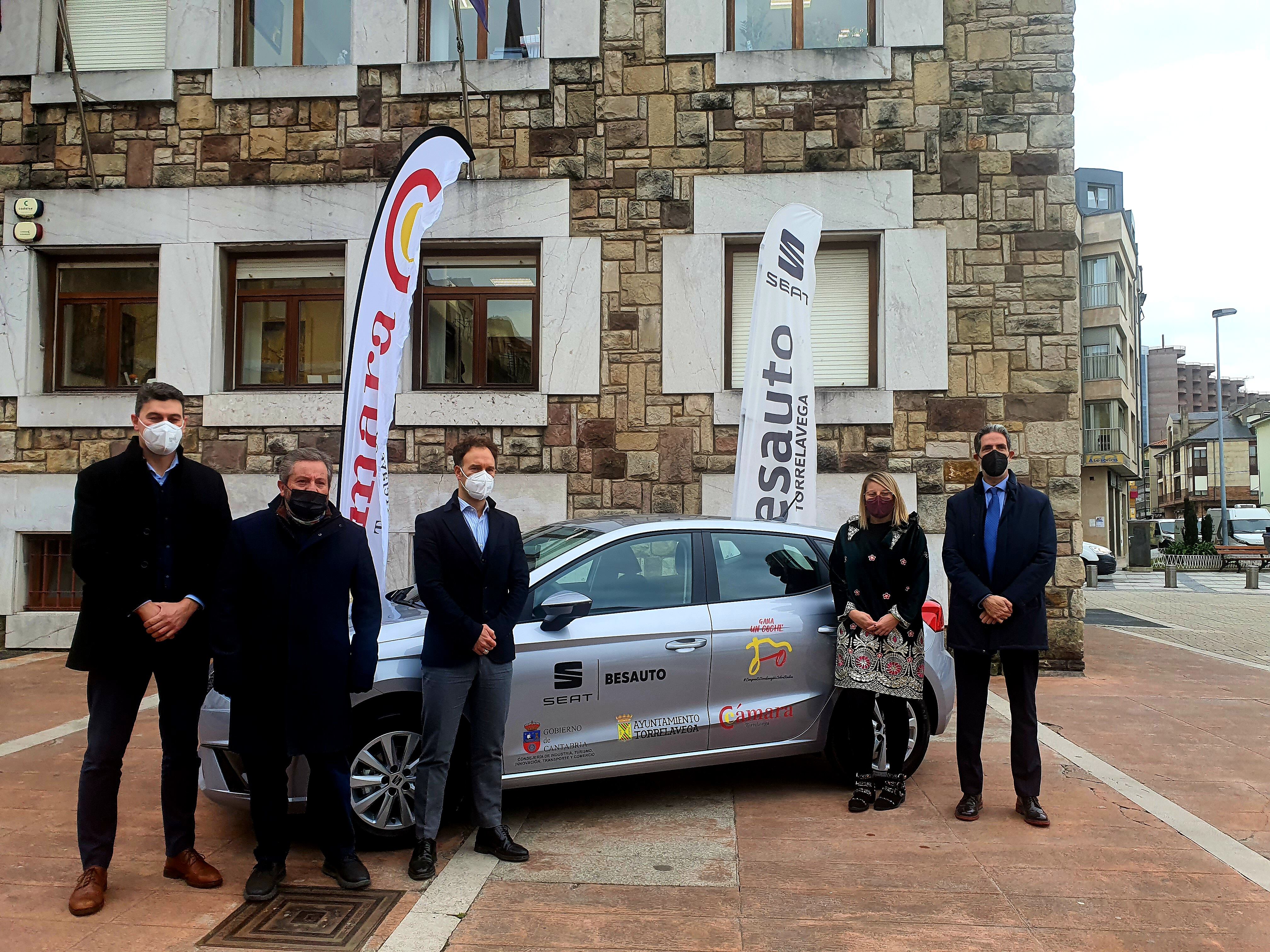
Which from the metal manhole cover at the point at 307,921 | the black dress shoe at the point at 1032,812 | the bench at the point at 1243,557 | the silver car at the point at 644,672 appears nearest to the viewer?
the metal manhole cover at the point at 307,921

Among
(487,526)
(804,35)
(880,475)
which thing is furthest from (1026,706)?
(804,35)

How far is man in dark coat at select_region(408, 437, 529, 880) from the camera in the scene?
14.0ft

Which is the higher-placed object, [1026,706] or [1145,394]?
[1145,394]

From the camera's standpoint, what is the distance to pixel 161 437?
3.96 m

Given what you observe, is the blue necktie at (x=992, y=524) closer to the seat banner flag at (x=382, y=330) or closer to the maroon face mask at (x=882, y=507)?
the maroon face mask at (x=882, y=507)

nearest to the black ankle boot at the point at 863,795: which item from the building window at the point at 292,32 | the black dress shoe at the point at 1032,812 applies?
the black dress shoe at the point at 1032,812

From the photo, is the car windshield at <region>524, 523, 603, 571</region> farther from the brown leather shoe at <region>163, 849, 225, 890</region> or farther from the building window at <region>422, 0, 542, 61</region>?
the building window at <region>422, 0, 542, 61</region>

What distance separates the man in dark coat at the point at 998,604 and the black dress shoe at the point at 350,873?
10.1 feet

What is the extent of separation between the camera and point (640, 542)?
529 cm

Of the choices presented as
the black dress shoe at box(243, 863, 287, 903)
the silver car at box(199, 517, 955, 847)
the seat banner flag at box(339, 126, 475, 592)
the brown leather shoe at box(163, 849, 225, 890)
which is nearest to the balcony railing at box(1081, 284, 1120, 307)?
the seat banner flag at box(339, 126, 475, 592)

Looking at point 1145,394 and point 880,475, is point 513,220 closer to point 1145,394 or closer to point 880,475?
point 880,475

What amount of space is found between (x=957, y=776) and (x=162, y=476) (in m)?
Result: 4.81

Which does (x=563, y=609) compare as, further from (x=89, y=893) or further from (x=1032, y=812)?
(x=1032, y=812)

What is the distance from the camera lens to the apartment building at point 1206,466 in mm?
94938
